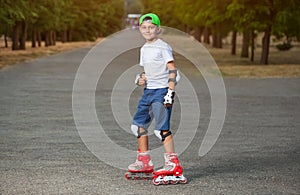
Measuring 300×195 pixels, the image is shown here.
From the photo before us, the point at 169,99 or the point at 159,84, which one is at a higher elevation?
the point at 159,84

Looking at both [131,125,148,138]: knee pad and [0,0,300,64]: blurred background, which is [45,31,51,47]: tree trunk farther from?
[131,125,148,138]: knee pad

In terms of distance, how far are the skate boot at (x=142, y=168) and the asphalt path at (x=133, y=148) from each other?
14 centimetres

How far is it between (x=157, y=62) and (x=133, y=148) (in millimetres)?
2395

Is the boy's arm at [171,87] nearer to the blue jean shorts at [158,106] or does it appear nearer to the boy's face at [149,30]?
the blue jean shorts at [158,106]

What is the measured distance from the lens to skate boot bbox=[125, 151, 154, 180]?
21.9 feet

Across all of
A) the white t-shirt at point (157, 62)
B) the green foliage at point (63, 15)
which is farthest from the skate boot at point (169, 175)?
the green foliage at point (63, 15)

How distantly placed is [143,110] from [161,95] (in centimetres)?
29

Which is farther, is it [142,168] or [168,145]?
[142,168]

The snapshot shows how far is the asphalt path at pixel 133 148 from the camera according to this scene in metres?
6.27

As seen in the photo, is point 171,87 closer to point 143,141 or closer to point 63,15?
point 143,141

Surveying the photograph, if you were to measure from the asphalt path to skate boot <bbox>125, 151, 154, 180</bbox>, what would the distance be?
0.14m

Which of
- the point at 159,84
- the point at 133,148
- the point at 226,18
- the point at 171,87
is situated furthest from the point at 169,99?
the point at 226,18

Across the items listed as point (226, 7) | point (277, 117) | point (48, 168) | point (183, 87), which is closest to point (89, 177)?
point (48, 168)

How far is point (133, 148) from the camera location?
8.51m
